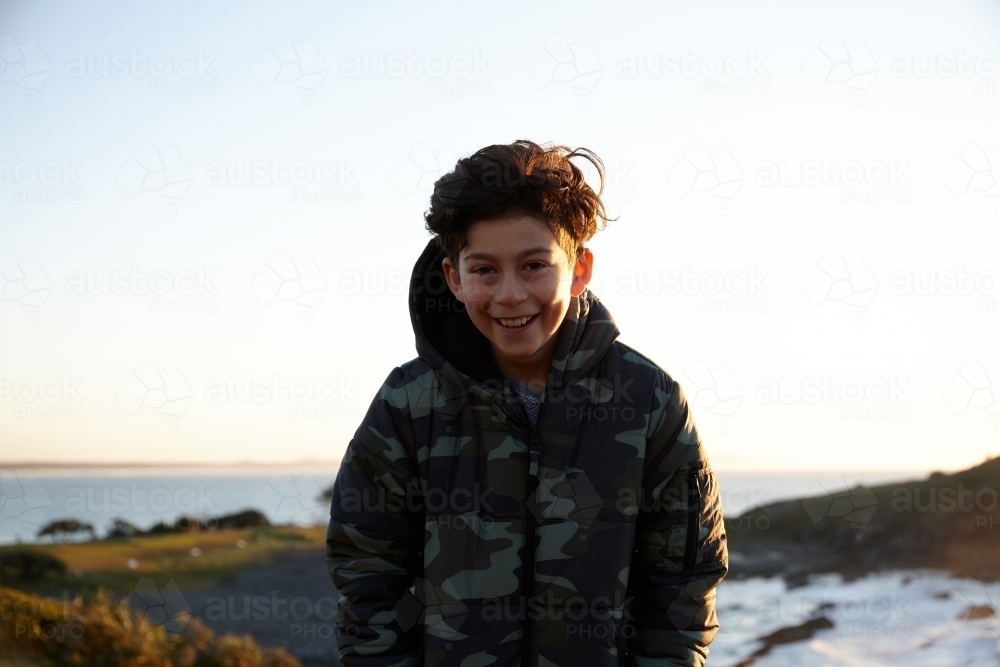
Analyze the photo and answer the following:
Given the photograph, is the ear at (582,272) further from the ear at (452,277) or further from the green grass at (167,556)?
the green grass at (167,556)

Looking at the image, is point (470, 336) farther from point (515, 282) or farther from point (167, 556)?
point (167, 556)

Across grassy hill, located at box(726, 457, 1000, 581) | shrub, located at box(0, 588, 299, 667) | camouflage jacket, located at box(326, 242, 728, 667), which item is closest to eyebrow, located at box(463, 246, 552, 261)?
camouflage jacket, located at box(326, 242, 728, 667)

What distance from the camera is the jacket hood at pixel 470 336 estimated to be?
2.35 metres

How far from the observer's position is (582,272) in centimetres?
255

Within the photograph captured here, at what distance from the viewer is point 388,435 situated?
2314 mm

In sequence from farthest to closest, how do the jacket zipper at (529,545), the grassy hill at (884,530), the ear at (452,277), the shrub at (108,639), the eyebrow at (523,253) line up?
1. the grassy hill at (884,530)
2. the shrub at (108,639)
3. the ear at (452,277)
4. the eyebrow at (523,253)
5. the jacket zipper at (529,545)

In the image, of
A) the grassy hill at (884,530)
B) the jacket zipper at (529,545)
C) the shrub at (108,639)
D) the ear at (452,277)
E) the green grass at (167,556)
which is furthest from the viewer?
the grassy hill at (884,530)

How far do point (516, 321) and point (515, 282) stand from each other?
0.12m

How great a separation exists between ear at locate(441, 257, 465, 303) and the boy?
0.04m

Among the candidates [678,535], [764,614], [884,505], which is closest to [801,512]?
[884,505]

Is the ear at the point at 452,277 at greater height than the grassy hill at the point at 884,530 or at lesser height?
greater

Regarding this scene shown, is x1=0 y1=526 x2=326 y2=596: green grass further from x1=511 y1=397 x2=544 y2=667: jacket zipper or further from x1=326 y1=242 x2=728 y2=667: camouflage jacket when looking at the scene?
x1=511 y1=397 x2=544 y2=667: jacket zipper

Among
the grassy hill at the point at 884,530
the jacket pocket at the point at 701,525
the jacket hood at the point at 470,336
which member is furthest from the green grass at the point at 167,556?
the jacket pocket at the point at 701,525

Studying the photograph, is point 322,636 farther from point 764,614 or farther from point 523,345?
point 523,345
